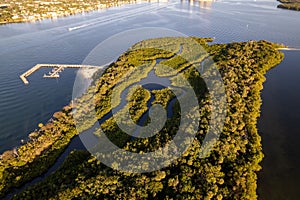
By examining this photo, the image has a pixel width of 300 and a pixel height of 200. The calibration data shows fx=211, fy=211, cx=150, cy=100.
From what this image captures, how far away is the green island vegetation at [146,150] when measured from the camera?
20516 mm

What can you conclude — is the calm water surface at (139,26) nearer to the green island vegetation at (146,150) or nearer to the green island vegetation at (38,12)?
the green island vegetation at (146,150)

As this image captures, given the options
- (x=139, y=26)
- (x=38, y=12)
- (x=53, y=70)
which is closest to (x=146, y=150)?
(x=53, y=70)

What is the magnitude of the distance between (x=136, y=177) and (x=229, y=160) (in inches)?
415

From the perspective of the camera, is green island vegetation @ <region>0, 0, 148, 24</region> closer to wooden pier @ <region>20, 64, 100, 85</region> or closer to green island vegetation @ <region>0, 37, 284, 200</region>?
wooden pier @ <region>20, 64, 100, 85</region>

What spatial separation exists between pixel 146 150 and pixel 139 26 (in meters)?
67.4

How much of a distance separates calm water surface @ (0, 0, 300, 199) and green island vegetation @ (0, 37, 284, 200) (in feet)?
8.81

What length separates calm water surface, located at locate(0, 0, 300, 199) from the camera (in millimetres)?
27183

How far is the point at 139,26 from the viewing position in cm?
8262

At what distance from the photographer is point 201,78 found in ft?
131

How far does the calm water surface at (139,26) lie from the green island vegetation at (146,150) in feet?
8.81

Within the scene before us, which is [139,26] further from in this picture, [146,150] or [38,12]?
[146,150]

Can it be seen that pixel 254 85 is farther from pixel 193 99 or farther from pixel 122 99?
pixel 122 99

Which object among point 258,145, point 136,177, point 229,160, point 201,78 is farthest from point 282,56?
point 136,177

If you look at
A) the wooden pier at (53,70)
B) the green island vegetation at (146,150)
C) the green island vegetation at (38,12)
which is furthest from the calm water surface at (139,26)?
the green island vegetation at (38,12)
